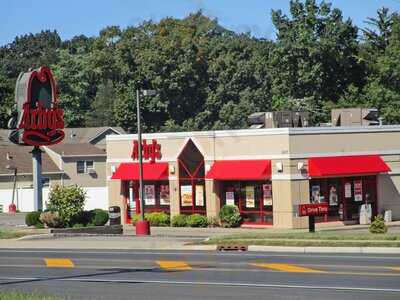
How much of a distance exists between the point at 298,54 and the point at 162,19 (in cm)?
4189

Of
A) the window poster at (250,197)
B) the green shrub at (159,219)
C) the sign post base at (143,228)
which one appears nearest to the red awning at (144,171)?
the green shrub at (159,219)

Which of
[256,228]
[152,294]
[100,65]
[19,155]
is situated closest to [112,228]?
[256,228]

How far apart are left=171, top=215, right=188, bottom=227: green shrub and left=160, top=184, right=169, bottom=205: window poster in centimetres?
207

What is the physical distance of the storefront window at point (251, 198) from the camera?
42.3 metres

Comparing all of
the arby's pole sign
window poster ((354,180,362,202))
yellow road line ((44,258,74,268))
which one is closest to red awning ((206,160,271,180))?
the arby's pole sign

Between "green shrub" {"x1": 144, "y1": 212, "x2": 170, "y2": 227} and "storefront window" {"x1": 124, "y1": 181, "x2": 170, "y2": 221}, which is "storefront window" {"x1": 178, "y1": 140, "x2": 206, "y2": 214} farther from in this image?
"storefront window" {"x1": 124, "y1": 181, "x2": 170, "y2": 221}

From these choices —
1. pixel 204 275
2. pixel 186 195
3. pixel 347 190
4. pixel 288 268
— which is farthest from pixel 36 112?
pixel 204 275

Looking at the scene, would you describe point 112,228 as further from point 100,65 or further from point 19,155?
point 100,65

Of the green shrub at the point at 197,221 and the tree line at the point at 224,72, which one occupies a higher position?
the tree line at the point at 224,72

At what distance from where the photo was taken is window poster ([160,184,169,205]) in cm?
4647

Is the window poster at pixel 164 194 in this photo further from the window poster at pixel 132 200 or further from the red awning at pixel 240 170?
the red awning at pixel 240 170

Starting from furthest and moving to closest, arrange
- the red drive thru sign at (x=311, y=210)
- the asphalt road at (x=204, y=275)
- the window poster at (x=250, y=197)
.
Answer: the window poster at (x=250, y=197) → the red drive thru sign at (x=311, y=210) → the asphalt road at (x=204, y=275)

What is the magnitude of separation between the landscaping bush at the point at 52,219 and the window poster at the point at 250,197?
9.93 m

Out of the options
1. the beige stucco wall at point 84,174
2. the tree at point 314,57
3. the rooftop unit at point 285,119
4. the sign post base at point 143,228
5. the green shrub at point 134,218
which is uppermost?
the tree at point 314,57
